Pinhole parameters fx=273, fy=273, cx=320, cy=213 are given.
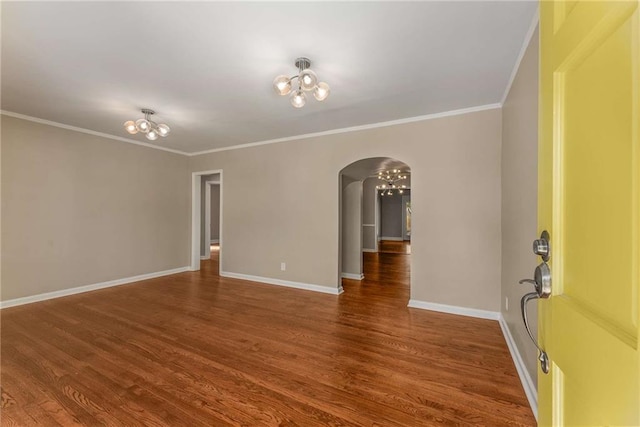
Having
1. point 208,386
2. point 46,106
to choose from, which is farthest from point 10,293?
point 208,386

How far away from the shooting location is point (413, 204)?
361 centimetres

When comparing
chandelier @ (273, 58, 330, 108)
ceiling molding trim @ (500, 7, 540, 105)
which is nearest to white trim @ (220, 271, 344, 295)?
chandelier @ (273, 58, 330, 108)

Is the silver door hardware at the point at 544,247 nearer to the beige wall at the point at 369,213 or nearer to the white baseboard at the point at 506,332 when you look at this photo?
the white baseboard at the point at 506,332

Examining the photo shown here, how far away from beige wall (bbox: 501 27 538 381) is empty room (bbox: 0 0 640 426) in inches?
1.2

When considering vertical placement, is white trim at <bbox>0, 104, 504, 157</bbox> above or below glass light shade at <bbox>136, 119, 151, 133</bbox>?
above

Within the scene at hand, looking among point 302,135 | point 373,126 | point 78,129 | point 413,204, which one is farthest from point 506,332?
point 78,129

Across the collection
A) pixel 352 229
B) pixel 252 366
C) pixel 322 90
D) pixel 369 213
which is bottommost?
pixel 252 366

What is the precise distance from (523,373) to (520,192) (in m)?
1.35

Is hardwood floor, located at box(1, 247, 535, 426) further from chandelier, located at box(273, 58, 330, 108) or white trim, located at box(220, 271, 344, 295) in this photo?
chandelier, located at box(273, 58, 330, 108)

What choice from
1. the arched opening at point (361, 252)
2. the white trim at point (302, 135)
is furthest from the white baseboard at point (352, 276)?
the white trim at point (302, 135)

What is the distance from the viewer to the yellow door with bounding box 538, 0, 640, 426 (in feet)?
1.65

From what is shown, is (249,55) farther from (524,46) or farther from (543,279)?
(543,279)

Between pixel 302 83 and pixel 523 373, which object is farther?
pixel 302 83

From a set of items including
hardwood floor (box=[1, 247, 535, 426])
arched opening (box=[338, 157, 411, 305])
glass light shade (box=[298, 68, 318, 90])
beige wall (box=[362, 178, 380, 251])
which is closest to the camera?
hardwood floor (box=[1, 247, 535, 426])
